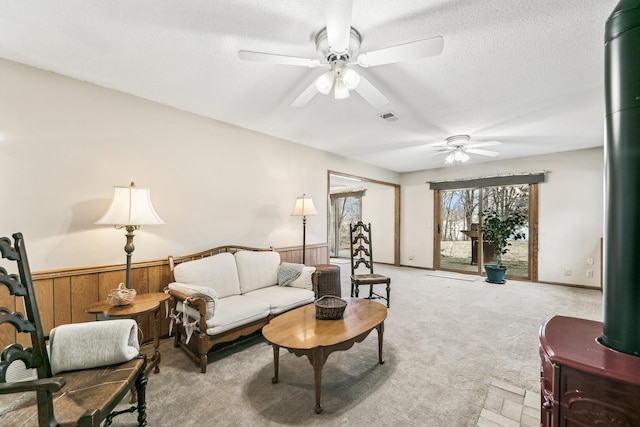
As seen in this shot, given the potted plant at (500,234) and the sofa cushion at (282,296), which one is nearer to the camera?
the sofa cushion at (282,296)

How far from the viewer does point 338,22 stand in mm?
1375

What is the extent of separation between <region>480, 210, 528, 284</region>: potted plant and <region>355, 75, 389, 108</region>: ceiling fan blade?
451 centimetres

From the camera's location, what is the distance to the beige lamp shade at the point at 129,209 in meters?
2.15

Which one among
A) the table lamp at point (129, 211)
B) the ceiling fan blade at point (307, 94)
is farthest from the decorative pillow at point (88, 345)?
the ceiling fan blade at point (307, 94)

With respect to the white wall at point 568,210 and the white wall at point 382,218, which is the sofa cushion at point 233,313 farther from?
the white wall at point 568,210

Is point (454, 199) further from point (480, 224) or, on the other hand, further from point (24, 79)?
point (24, 79)

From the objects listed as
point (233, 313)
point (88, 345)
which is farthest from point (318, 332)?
point (88, 345)

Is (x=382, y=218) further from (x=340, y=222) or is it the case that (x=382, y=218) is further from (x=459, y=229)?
(x=459, y=229)

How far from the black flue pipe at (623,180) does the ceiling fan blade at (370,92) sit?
1.20 metres

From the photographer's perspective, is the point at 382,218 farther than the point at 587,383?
Yes

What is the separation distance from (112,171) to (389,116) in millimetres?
2955

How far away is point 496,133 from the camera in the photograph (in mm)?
3811

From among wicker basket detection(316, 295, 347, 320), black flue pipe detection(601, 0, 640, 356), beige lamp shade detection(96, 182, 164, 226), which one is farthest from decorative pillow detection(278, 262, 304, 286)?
black flue pipe detection(601, 0, 640, 356)

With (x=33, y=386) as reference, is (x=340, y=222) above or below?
above
